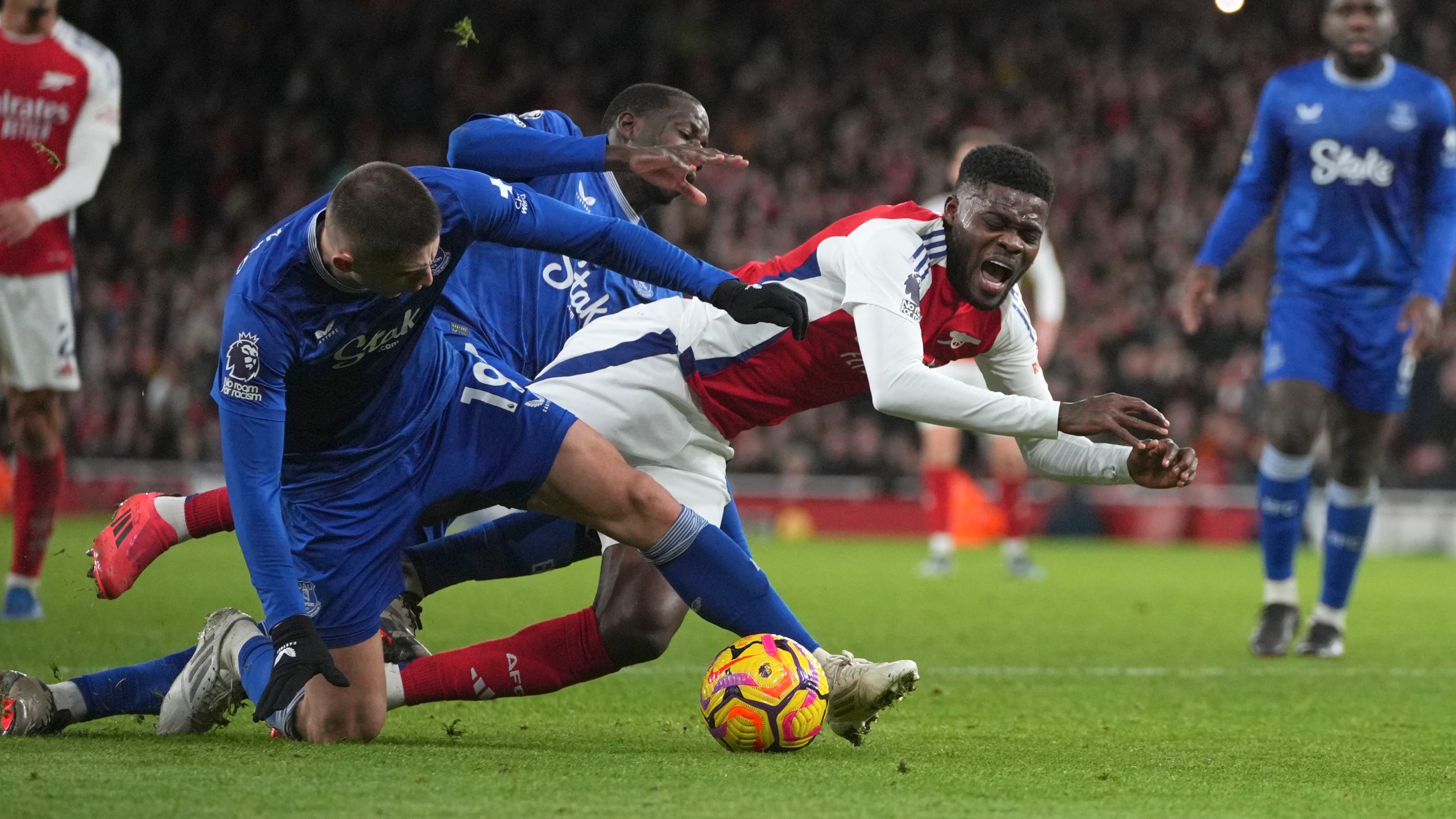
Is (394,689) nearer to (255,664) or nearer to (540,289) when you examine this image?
(255,664)

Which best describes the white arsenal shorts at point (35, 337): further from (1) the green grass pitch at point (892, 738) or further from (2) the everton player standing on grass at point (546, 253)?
(2) the everton player standing on grass at point (546, 253)

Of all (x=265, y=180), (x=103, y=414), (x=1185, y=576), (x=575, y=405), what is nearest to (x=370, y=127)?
(x=265, y=180)

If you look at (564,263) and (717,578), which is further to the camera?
(564,263)

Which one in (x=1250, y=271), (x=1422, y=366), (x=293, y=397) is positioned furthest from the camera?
(x=1250, y=271)

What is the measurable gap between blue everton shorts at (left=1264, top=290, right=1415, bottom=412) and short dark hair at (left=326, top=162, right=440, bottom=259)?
412 cm

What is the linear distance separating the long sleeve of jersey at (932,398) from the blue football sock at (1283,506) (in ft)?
9.95

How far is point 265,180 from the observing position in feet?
60.5

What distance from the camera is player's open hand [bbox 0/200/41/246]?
6.32 metres

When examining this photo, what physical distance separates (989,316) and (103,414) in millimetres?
13813

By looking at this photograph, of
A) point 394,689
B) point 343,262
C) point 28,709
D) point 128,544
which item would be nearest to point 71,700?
point 28,709

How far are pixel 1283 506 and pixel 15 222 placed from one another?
Result: 5.13m

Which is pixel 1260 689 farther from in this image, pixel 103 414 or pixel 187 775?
pixel 103 414

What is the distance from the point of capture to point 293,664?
357 cm

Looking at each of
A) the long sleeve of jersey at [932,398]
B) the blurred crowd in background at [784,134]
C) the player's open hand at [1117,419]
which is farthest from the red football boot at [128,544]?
the blurred crowd in background at [784,134]
